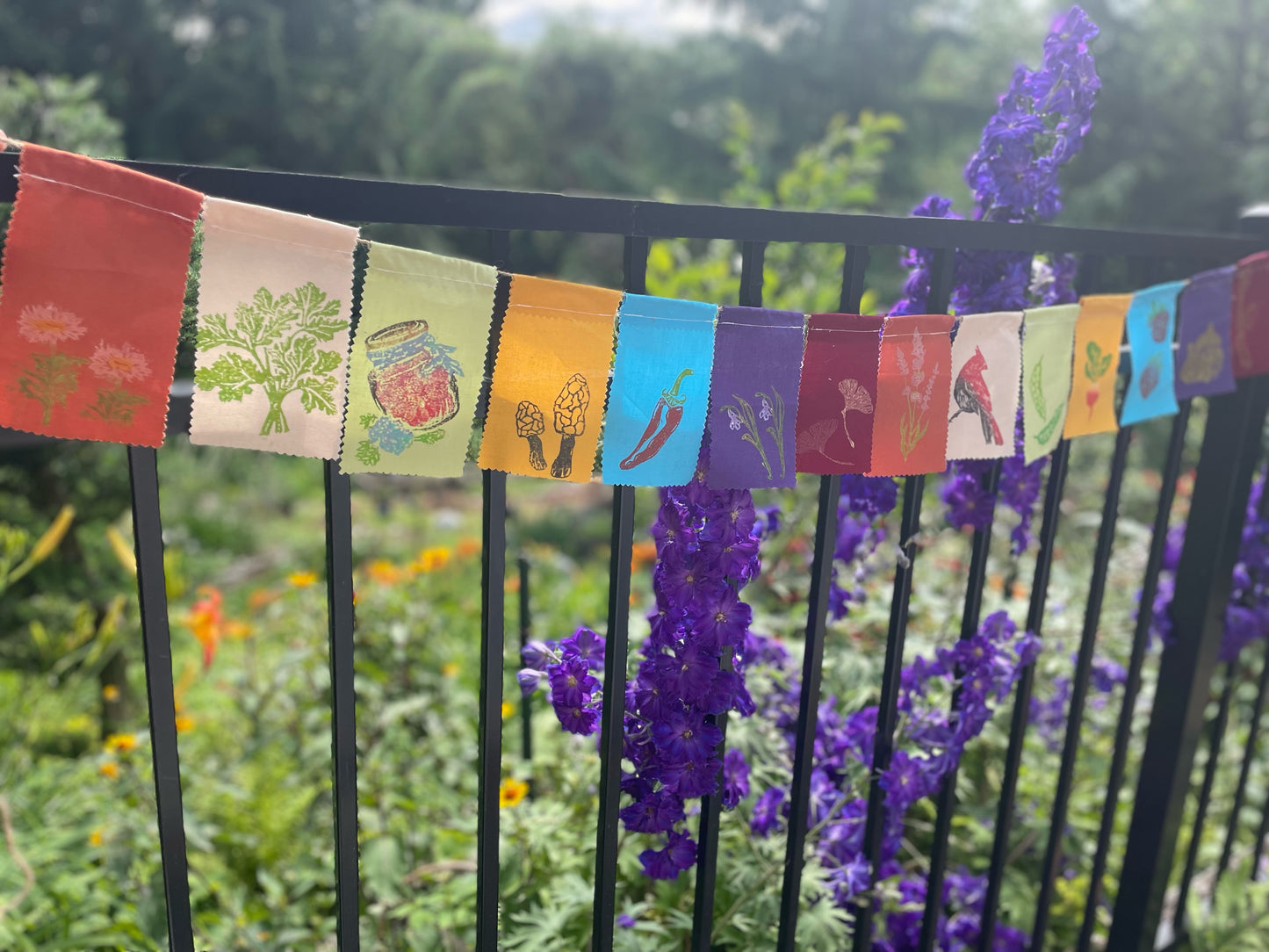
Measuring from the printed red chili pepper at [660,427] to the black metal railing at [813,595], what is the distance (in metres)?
0.06

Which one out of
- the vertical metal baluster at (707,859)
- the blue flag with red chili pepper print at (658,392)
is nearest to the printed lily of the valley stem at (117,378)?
the blue flag with red chili pepper print at (658,392)

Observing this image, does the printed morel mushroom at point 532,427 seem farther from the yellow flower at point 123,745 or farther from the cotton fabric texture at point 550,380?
the yellow flower at point 123,745

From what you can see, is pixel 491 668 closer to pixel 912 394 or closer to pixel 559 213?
pixel 559 213

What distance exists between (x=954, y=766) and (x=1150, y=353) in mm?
761

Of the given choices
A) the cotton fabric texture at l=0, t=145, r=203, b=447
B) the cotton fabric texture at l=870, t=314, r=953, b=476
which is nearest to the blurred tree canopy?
the cotton fabric texture at l=870, t=314, r=953, b=476

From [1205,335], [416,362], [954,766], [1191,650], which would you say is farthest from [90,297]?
[1191,650]

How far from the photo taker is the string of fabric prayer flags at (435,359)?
0.70 metres

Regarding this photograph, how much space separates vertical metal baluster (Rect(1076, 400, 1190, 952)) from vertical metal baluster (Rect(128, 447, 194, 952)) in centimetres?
160

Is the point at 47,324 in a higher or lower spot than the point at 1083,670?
higher

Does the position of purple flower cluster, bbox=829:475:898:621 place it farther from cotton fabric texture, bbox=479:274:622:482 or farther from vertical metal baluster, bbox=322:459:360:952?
vertical metal baluster, bbox=322:459:360:952

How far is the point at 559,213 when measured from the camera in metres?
0.89

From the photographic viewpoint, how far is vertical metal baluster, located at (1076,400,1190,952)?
5.20 feet

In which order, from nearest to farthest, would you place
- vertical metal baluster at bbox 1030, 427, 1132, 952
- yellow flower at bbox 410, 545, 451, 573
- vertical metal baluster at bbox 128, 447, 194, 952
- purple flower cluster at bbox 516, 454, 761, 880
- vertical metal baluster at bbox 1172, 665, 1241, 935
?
1. vertical metal baluster at bbox 128, 447, 194, 952
2. purple flower cluster at bbox 516, 454, 761, 880
3. vertical metal baluster at bbox 1030, 427, 1132, 952
4. vertical metal baluster at bbox 1172, 665, 1241, 935
5. yellow flower at bbox 410, 545, 451, 573

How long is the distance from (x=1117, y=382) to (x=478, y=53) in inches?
588
